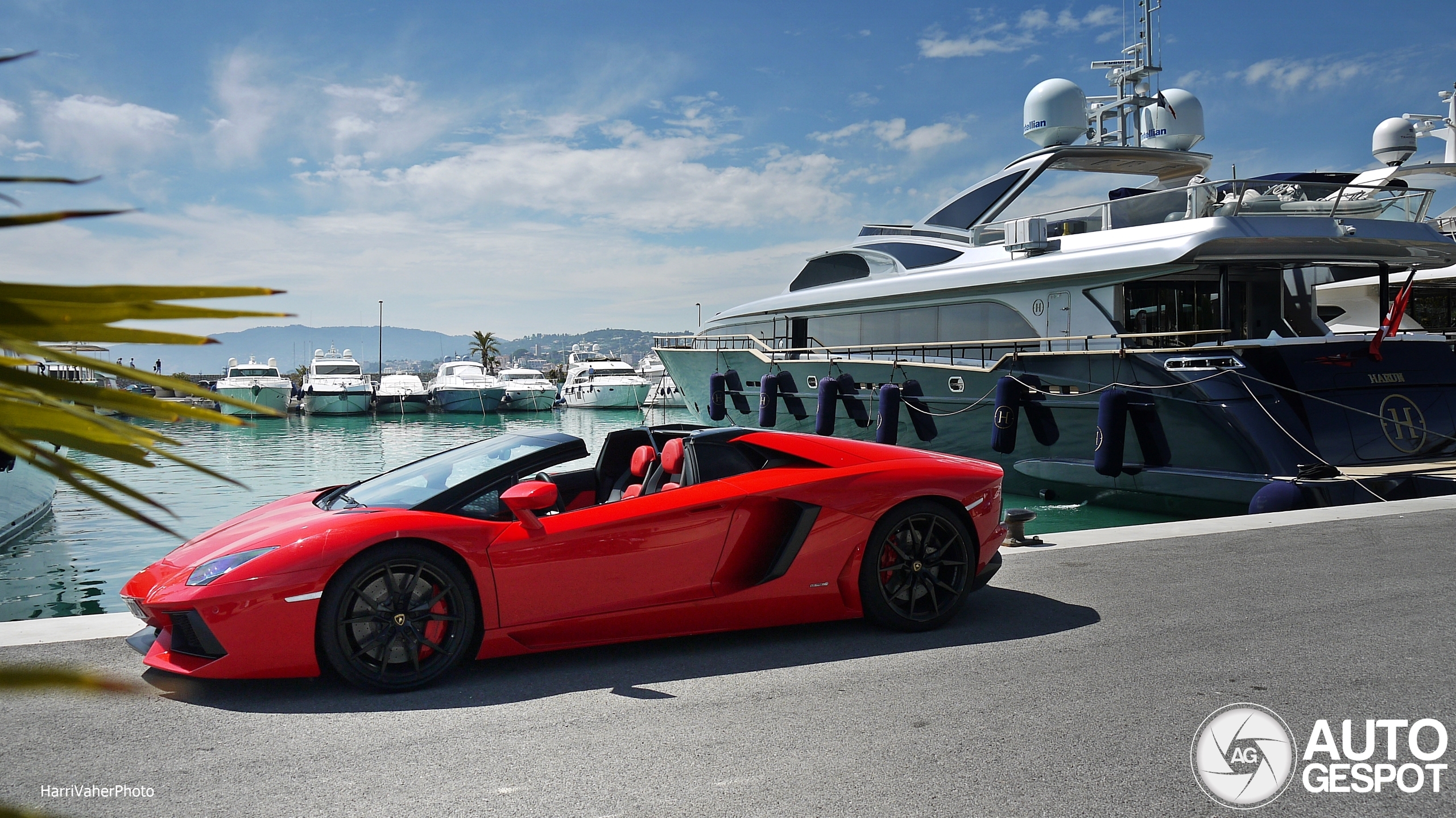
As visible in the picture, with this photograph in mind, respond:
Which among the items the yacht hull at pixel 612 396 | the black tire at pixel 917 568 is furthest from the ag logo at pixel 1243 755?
the yacht hull at pixel 612 396

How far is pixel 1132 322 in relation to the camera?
1443cm

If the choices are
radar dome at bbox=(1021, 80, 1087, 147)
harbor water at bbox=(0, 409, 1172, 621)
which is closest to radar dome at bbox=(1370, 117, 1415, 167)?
radar dome at bbox=(1021, 80, 1087, 147)

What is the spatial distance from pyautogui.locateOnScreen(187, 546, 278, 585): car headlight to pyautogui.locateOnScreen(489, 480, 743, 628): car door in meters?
0.92

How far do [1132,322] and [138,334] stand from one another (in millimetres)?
14985

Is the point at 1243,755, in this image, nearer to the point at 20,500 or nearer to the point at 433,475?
the point at 433,475

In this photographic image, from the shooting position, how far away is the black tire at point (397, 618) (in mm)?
4066

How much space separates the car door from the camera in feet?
14.3

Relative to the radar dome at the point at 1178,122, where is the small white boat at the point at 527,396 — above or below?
below

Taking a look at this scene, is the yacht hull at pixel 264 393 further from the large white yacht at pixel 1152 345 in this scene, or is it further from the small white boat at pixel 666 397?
the large white yacht at pixel 1152 345

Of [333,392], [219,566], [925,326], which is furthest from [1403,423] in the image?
[333,392]

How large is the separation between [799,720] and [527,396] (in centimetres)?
5123

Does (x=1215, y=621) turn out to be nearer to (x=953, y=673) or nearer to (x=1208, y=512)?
(x=953, y=673)

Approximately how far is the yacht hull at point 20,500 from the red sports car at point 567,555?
8.47 metres

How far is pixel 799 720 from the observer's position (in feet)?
12.3
